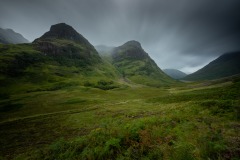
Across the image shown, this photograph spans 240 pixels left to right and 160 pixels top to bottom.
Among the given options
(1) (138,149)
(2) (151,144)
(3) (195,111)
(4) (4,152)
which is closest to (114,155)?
(1) (138,149)

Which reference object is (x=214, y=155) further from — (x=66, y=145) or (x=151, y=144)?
(x=66, y=145)

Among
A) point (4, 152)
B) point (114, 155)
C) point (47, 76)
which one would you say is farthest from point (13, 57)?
point (114, 155)

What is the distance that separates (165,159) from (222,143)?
11.7ft

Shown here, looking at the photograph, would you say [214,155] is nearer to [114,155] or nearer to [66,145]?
[114,155]

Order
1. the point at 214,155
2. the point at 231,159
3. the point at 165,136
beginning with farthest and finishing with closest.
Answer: the point at 165,136 < the point at 214,155 < the point at 231,159

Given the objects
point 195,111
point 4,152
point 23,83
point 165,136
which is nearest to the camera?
point 165,136

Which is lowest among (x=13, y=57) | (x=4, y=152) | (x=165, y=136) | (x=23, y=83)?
(x=4, y=152)

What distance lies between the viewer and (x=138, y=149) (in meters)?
11.0

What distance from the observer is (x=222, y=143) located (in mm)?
8742

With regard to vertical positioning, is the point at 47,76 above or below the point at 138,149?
above

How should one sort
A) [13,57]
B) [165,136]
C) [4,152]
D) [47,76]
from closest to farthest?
[165,136] → [4,152] → [47,76] → [13,57]

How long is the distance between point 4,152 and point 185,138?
2526 cm

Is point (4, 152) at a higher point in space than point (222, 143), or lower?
lower

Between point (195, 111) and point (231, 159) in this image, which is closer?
point (231, 159)
